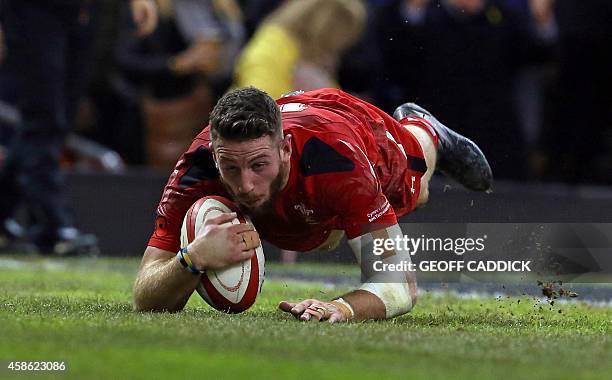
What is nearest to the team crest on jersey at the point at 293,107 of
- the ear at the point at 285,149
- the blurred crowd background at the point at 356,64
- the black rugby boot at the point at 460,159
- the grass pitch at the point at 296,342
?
the ear at the point at 285,149

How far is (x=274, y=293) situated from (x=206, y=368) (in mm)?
4218

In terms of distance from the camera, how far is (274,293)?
8656mm

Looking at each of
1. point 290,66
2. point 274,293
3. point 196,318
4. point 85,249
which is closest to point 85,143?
point 85,249

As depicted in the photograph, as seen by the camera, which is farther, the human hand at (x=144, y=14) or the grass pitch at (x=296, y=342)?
the human hand at (x=144, y=14)

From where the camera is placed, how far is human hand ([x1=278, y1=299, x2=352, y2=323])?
19.9 ft

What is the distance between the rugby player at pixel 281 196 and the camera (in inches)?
240

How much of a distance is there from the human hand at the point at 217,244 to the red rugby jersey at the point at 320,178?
301 mm

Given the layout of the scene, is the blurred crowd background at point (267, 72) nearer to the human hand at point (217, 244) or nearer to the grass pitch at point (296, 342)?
the grass pitch at point (296, 342)

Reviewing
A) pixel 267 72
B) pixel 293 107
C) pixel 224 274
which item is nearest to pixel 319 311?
pixel 224 274

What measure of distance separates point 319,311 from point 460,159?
2.47m

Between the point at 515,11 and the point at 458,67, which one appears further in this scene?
the point at 515,11

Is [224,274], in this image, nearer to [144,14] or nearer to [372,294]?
[372,294]

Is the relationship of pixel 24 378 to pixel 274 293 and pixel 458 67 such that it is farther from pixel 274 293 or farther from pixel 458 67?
pixel 458 67

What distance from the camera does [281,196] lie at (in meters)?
Answer: 6.34
